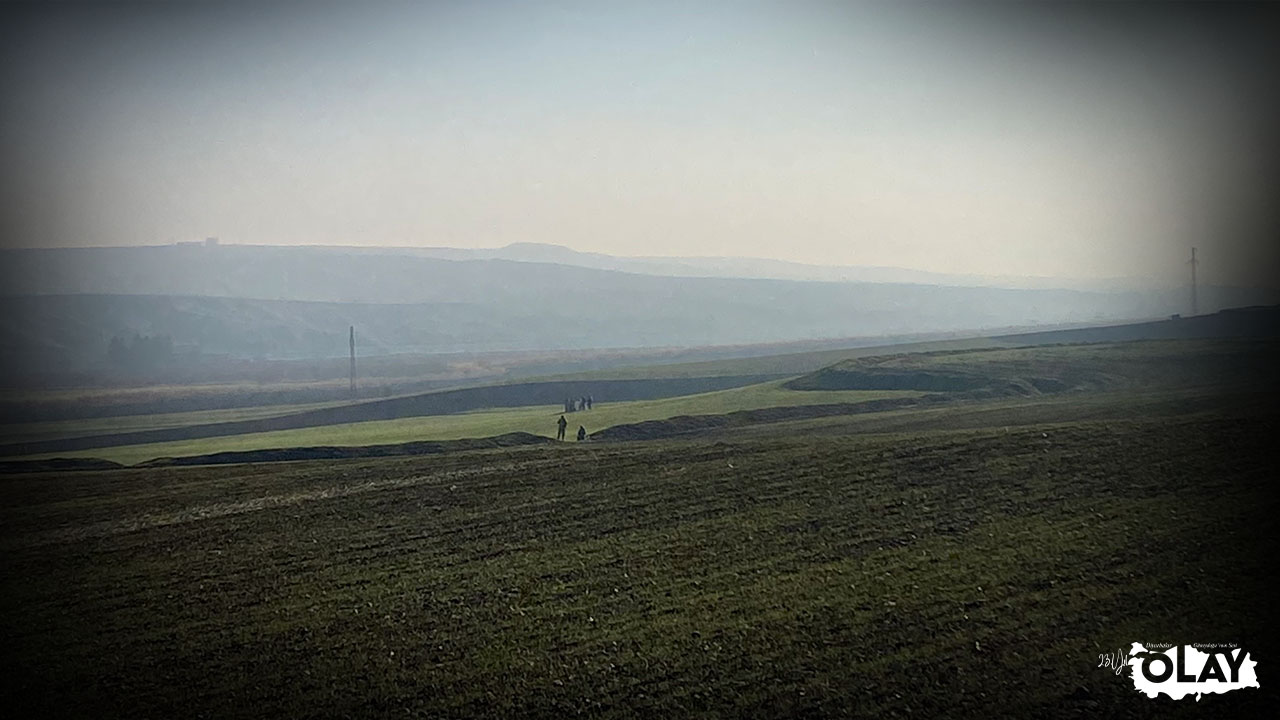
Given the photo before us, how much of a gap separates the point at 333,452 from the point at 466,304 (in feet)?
450

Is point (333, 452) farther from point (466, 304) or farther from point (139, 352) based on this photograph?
point (466, 304)

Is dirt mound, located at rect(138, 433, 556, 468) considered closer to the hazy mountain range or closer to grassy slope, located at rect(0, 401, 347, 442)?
grassy slope, located at rect(0, 401, 347, 442)

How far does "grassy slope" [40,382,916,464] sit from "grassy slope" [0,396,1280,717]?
11822 millimetres

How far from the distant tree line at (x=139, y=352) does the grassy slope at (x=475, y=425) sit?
35393mm

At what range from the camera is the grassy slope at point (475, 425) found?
41219mm

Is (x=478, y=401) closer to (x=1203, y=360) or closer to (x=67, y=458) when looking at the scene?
(x=67, y=458)

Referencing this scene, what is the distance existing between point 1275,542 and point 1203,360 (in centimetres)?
2809

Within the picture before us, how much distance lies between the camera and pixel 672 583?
61.4 feet

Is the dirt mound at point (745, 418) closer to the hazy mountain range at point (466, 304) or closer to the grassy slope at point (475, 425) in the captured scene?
the grassy slope at point (475, 425)

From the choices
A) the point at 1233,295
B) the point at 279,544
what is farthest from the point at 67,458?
the point at 1233,295

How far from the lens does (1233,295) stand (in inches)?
1587

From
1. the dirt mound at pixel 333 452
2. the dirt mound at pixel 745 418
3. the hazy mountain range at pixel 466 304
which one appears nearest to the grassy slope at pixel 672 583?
the dirt mound at pixel 333 452

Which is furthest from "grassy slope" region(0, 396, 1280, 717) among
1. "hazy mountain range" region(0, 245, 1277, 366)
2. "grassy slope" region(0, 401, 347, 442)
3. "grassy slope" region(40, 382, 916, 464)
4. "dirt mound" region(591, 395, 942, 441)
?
"hazy mountain range" region(0, 245, 1277, 366)

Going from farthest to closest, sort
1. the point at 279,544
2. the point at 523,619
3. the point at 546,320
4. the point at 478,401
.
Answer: the point at 546,320
the point at 478,401
the point at 279,544
the point at 523,619
